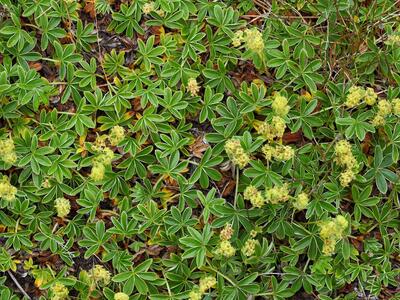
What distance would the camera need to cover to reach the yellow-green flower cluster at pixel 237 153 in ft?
9.42

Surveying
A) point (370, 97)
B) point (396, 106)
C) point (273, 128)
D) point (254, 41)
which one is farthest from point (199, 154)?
point (396, 106)

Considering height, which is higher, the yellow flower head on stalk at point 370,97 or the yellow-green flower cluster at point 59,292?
the yellow flower head on stalk at point 370,97

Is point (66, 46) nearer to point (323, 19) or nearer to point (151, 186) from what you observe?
point (151, 186)

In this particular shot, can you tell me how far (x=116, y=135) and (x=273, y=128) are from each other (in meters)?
0.76

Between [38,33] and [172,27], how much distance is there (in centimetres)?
72

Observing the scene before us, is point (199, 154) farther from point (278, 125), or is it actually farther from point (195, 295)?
point (195, 295)

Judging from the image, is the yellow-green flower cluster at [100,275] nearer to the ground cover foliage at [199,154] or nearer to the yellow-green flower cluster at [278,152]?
the ground cover foliage at [199,154]

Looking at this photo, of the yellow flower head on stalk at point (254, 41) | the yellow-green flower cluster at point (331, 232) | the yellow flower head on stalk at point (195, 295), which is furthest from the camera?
the yellow flower head on stalk at point (254, 41)

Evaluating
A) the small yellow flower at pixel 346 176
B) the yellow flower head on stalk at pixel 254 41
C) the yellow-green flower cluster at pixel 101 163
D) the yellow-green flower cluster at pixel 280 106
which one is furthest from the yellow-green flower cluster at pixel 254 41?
the yellow-green flower cluster at pixel 101 163

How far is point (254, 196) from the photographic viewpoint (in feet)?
9.28

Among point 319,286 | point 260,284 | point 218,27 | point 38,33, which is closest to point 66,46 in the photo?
point 38,33

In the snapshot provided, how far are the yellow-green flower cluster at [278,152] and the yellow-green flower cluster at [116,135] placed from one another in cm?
69

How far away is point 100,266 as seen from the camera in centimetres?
296

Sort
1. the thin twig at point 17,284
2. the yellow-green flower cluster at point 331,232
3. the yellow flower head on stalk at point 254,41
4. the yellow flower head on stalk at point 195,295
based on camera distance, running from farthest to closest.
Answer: the thin twig at point 17,284, the yellow flower head on stalk at point 254,41, the yellow flower head on stalk at point 195,295, the yellow-green flower cluster at point 331,232
